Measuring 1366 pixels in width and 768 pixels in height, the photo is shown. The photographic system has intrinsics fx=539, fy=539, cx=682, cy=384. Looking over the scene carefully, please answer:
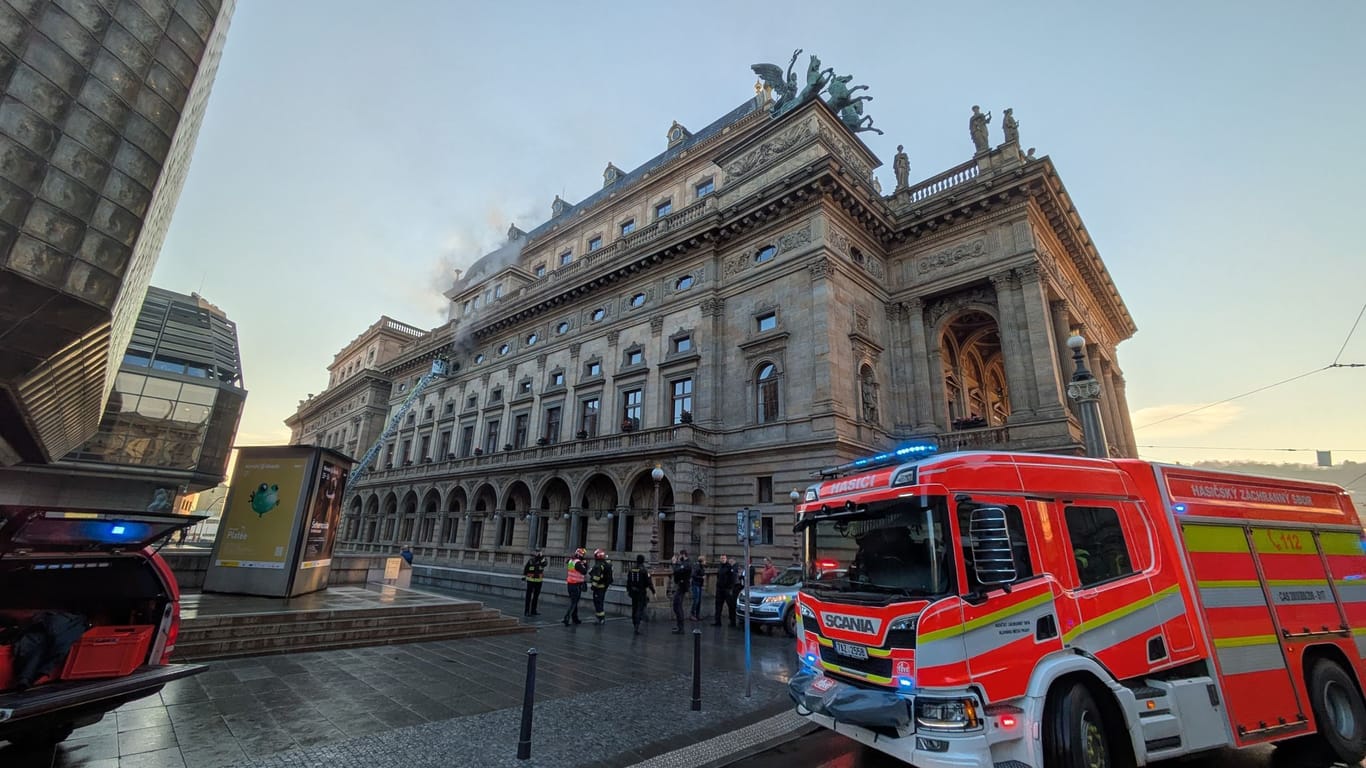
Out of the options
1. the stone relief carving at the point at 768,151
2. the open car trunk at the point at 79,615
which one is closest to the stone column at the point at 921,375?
the stone relief carving at the point at 768,151

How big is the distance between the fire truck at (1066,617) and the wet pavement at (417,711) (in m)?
2.37

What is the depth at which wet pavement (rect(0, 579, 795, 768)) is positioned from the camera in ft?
17.8

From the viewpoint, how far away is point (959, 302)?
25.7 meters

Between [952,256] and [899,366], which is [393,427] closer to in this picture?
[899,366]

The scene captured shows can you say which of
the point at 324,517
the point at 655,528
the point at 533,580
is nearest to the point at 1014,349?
the point at 655,528

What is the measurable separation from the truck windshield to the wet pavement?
259 centimetres

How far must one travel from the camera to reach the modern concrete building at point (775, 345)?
883 inches

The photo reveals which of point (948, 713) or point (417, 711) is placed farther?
point (417, 711)

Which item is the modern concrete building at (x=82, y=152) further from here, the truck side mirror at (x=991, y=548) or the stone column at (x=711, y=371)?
the stone column at (x=711, y=371)

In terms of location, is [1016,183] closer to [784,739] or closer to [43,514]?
[784,739]

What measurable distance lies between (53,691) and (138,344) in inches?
2231

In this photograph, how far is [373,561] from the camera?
19984 millimetres

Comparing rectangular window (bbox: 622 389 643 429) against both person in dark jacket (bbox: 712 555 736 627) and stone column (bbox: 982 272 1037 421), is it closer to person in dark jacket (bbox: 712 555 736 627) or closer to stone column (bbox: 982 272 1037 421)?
person in dark jacket (bbox: 712 555 736 627)

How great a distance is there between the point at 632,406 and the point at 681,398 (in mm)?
3079
